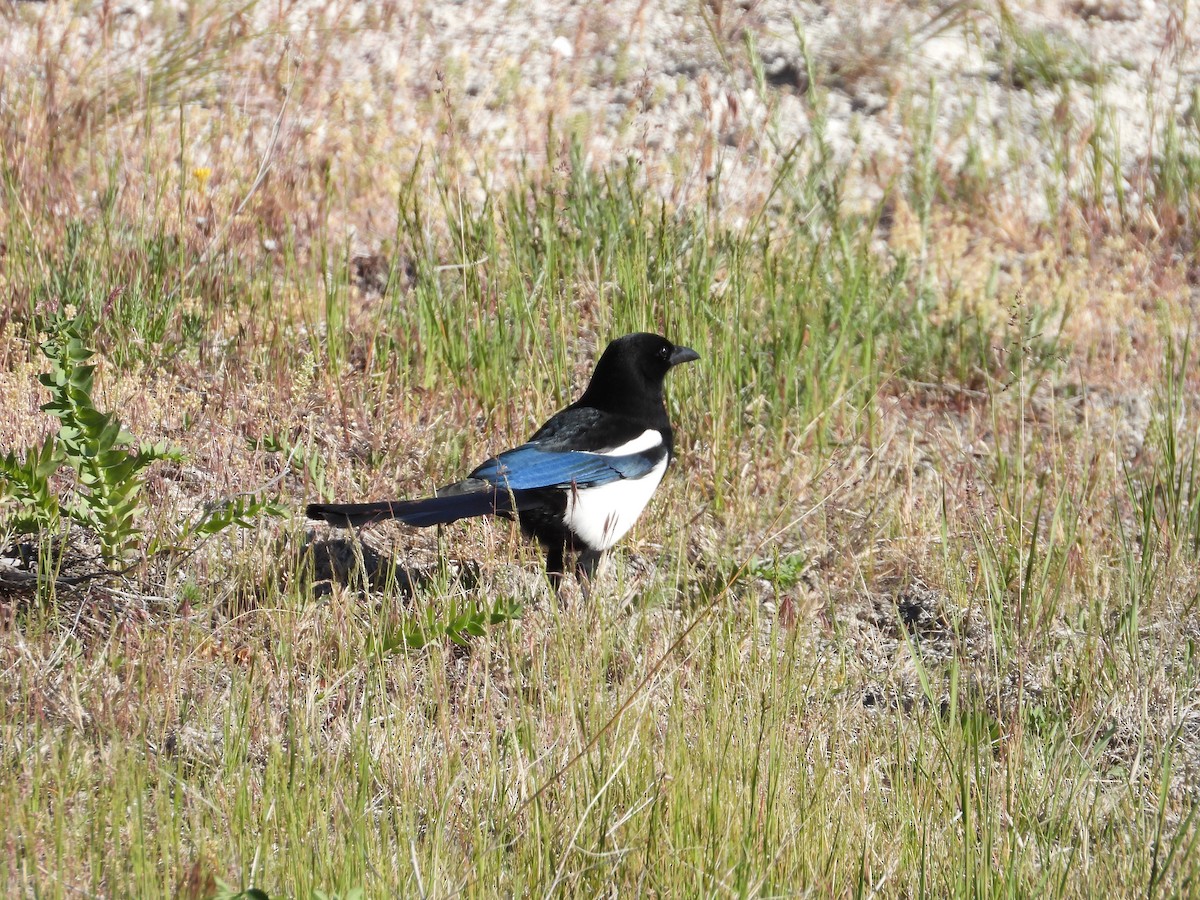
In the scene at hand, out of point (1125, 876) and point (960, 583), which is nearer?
point (1125, 876)

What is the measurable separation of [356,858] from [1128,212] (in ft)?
18.0

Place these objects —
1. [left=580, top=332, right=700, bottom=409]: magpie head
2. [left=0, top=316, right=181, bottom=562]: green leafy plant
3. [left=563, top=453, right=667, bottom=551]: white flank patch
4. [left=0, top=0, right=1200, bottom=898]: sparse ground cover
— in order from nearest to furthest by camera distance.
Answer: [left=0, top=0, right=1200, bottom=898]: sparse ground cover → [left=0, top=316, right=181, bottom=562]: green leafy plant → [left=563, top=453, right=667, bottom=551]: white flank patch → [left=580, top=332, right=700, bottom=409]: magpie head

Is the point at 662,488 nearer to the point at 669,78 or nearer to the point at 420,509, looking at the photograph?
the point at 420,509

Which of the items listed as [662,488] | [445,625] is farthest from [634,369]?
[445,625]

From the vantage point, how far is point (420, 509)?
349 cm

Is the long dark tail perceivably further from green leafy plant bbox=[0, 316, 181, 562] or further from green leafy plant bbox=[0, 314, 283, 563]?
green leafy plant bbox=[0, 316, 181, 562]

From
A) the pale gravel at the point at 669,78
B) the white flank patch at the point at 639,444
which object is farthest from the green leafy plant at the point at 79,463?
the pale gravel at the point at 669,78

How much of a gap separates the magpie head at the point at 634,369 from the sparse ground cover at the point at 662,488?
22cm

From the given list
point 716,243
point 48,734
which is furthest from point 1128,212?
point 48,734

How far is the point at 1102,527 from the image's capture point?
4.09 m

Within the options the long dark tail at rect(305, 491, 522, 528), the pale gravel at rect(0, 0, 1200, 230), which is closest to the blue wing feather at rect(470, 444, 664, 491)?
the long dark tail at rect(305, 491, 522, 528)

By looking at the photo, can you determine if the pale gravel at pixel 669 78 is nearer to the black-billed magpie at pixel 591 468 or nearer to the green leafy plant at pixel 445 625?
the black-billed magpie at pixel 591 468

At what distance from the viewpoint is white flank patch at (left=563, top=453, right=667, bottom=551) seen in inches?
154

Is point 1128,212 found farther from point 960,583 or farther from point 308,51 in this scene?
point 308,51
